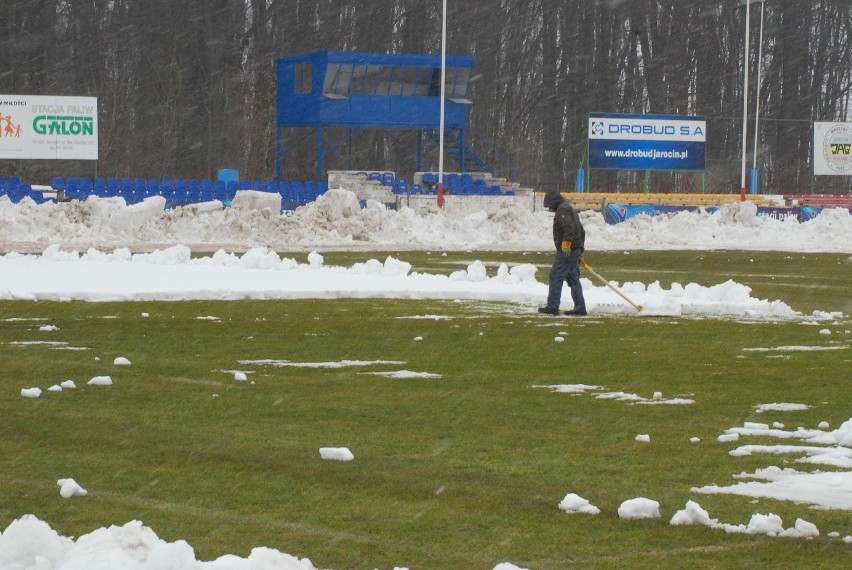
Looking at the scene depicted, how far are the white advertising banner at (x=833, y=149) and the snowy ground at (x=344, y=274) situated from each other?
1819 centimetres

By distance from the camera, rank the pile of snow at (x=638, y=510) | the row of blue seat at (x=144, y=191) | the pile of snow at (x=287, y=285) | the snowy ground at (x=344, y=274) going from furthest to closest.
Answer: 1. the row of blue seat at (x=144, y=191)
2. the pile of snow at (x=287, y=285)
3. the pile of snow at (x=638, y=510)
4. the snowy ground at (x=344, y=274)

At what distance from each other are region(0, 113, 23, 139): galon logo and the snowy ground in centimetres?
1405

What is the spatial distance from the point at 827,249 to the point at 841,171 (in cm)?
2544

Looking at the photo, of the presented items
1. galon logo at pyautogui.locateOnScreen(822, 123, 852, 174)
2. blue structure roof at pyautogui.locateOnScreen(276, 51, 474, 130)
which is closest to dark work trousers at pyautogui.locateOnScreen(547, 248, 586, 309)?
blue structure roof at pyautogui.locateOnScreen(276, 51, 474, 130)

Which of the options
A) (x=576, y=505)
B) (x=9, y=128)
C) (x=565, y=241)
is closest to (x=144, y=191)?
(x=9, y=128)

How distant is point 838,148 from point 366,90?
876 inches

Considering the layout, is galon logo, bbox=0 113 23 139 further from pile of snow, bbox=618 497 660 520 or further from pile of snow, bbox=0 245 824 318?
pile of snow, bbox=618 497 660 520

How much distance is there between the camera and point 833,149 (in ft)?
221

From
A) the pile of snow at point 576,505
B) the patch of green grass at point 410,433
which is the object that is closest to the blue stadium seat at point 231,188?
the patch of green grass at point 410,433

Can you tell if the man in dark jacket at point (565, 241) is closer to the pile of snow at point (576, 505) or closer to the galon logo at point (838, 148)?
the pile of snow at point (576, 505)

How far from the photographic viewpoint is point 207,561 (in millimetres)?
6164

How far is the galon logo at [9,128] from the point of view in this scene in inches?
2143

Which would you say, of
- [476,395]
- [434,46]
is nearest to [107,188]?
[434,46]

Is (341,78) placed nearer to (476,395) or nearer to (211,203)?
(211,203)
